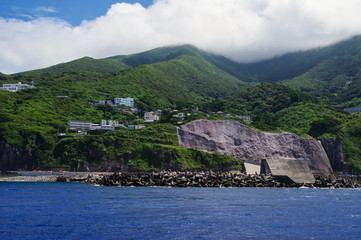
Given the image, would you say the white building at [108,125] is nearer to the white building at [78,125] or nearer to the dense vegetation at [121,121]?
the white building at [78,125]

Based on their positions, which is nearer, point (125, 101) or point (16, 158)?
point (16, 158)

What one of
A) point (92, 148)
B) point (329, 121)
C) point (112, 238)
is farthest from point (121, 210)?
point (329, 121)

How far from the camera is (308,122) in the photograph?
474 feet

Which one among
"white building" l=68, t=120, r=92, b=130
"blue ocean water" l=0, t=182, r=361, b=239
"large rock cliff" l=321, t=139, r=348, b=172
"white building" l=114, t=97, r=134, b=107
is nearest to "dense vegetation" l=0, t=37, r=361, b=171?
"large rock cliff" l=321, t=139, r=348, b=172

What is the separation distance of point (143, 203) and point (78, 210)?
26.5 feet

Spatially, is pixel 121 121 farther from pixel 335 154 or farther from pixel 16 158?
pixel 335 154

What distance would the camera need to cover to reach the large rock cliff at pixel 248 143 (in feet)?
384

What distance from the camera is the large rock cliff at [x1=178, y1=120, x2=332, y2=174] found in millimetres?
116894

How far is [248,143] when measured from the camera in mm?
122000

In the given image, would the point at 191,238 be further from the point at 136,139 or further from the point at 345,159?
the point at 345,159

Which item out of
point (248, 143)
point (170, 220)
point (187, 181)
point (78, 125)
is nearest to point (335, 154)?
point (248, 143)

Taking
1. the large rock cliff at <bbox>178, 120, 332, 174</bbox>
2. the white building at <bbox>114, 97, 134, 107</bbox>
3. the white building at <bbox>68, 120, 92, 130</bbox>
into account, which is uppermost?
the white building at <bbox>114, 97, 134, 107</bbox>

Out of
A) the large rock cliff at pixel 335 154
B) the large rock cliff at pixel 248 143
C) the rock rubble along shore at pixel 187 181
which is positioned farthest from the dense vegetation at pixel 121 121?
the rock rubble along shore at pixel 187 181

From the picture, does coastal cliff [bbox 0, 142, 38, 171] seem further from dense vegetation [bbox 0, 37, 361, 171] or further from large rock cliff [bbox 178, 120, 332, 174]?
large rock cliff [bbox 178, 120, 332, 174]
